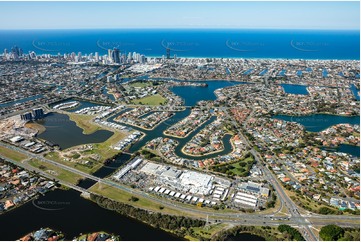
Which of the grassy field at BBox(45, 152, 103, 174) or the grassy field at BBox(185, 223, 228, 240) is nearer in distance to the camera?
the grassy field at BBox(185, 223, 228, 240)

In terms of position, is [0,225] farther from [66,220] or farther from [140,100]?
[140,100]

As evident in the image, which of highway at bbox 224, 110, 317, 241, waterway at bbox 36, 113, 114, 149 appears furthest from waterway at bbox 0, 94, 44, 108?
highway at bbox 224, 110, 317, 241

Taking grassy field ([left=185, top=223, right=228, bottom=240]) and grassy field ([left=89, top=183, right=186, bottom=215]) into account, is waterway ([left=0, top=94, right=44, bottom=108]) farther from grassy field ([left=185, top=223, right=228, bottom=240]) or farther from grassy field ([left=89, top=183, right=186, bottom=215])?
grassy field ([left=185, top=223, right=228, bottom=240])

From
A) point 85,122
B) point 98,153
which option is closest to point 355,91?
point 98,153

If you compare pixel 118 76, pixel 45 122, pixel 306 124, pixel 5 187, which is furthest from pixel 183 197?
pixel 118 76

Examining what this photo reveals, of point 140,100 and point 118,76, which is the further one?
point 118,76

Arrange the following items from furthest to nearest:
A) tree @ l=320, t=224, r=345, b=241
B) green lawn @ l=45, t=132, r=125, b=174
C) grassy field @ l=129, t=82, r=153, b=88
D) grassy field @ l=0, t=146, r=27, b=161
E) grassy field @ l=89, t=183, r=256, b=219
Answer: grassy field @ l=129, t=82, r=153, b=88 < grassy field @ l=0, t=146, r=27, b=161 < green lawn @ l=45, t=132, r=125, b=174 < grassy field @ l=89, t=183, r=256, b=219 < tree @ l=320, t=224, r=345, b=241
